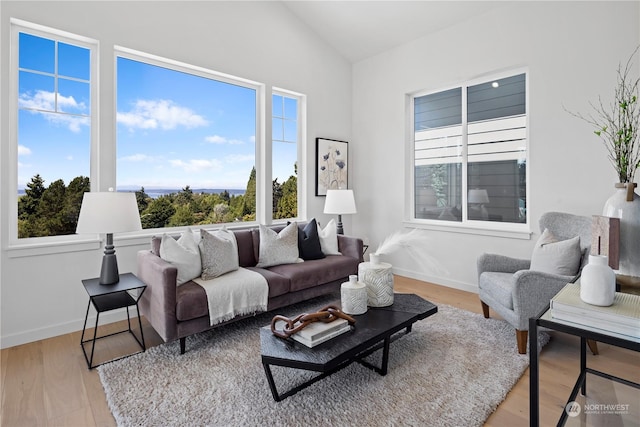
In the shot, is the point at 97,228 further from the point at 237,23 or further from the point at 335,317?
the point at 237,23

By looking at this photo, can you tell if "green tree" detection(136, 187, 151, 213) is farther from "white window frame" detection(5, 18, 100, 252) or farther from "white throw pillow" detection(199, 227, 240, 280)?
"white throw pillow" detection(199, 227, 240, 280)

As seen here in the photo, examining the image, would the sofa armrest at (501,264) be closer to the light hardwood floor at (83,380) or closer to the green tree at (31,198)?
the light hardwood floor at (83,380)

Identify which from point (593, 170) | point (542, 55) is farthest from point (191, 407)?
point (542, 55)

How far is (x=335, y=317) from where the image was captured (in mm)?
2020

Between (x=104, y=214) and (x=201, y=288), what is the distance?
87 centimetres

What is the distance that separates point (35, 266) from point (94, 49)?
1949mm

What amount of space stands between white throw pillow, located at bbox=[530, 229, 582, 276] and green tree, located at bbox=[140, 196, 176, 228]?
3.50 meters

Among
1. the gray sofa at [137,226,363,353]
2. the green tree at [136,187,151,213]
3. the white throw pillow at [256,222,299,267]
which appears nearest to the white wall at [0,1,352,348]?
the green tree at [136,187,151,213]

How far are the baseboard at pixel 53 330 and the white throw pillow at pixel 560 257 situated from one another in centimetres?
362

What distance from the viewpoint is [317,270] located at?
3.29 metres

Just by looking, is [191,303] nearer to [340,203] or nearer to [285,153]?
[340,203]

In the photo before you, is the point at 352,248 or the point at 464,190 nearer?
the point at 352,248

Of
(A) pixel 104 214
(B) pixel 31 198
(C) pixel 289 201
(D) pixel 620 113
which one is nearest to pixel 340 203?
(C) pixel 289 201

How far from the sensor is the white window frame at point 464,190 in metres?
3.54
